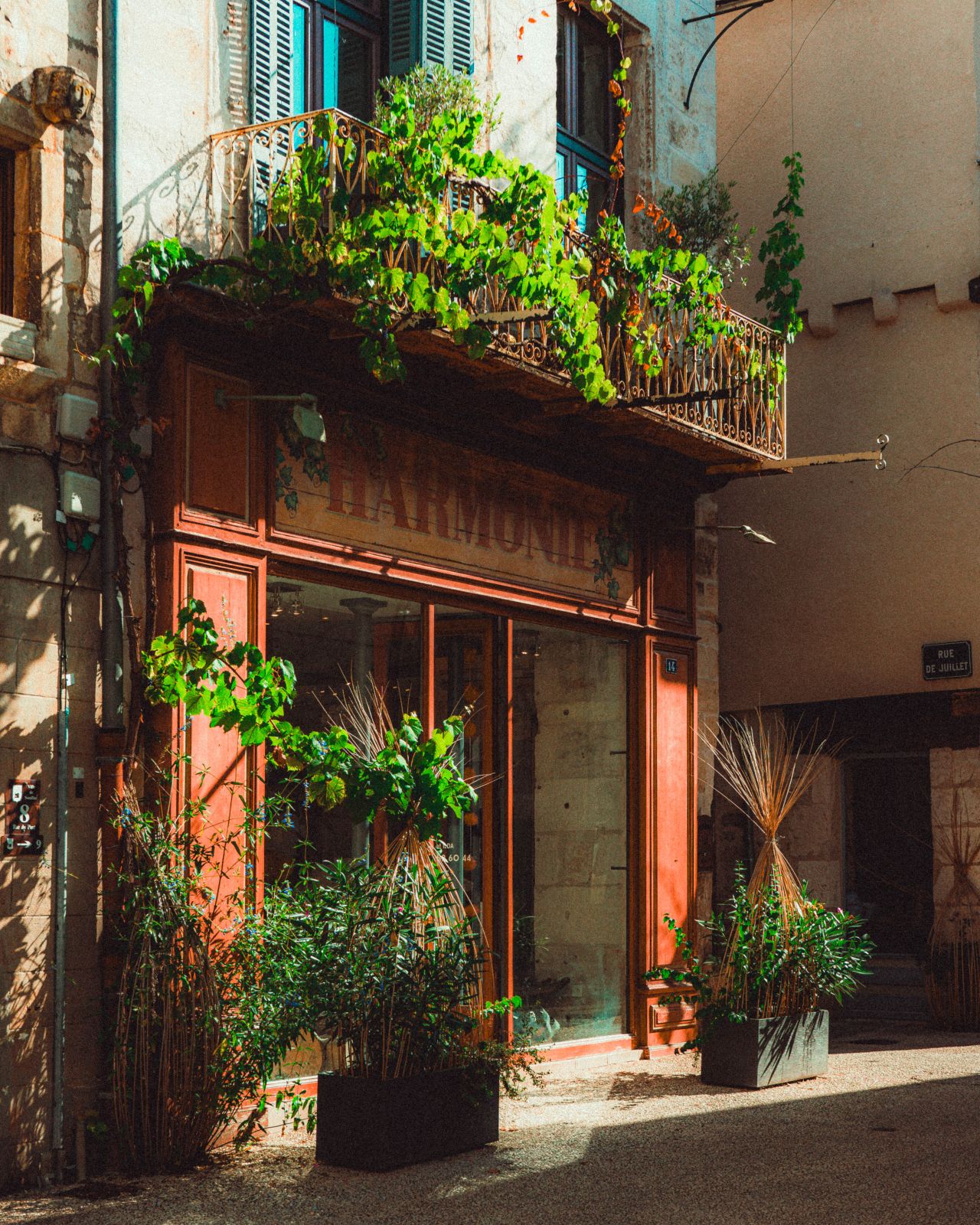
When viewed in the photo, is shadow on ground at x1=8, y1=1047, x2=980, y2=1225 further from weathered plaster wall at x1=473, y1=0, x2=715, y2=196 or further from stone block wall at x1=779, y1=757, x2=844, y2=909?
weathered plaster wall at x1=473, y1=0, x2=715, y2=196

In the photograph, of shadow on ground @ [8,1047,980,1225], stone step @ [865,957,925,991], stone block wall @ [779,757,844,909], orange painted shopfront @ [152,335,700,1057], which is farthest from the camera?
stone block wall @ [779,757,844,909]

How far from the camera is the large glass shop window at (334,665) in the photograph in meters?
8.75

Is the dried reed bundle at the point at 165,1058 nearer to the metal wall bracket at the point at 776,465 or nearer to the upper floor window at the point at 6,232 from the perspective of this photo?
the upper floor window at the point at 6,232

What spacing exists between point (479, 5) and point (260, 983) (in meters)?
6.46

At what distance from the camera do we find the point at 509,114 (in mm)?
10812

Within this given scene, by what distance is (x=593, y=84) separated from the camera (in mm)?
12367

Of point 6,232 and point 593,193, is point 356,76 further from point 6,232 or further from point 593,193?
point 6,232

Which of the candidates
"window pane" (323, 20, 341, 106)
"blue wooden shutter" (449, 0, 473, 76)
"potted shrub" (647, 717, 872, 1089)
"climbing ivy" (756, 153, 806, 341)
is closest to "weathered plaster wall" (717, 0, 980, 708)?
"climbing ivy" (756, 153, 806, 341)

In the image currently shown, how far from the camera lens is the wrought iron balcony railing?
336 inches

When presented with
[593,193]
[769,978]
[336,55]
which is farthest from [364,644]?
[593,193]

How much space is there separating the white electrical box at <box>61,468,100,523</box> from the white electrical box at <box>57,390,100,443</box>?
0.17m

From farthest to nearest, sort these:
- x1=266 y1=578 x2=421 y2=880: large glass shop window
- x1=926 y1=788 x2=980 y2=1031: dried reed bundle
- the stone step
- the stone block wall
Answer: the stone block wall → the stone step → x1=926 y1=788 x2=980 y2=1031: dried reed bundle → x1=266 y1=578 x2=421 y2=880: large glass shop window

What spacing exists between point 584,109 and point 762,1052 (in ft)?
22.7

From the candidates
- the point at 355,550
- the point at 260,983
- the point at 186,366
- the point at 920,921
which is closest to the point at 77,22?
the point at 186,366
